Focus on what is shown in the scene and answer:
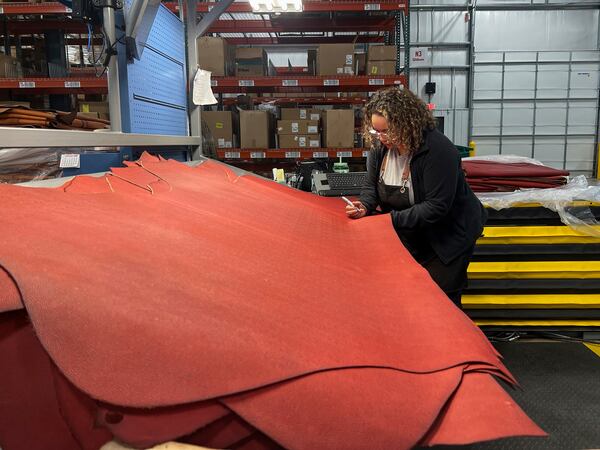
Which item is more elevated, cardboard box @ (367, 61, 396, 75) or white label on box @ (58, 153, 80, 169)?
cardboard box @ (367, 61, 396, 75)

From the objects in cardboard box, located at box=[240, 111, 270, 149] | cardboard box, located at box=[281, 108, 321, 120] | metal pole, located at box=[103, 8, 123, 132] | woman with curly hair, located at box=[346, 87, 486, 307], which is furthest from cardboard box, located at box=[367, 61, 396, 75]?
metal pole, located at box=[103, 8, 123, 132]

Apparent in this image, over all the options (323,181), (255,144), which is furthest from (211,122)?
(323,181)

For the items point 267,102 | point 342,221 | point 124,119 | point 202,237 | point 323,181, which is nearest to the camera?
point 202,237

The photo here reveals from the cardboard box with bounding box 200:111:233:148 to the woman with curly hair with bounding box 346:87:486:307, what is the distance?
3157 mm

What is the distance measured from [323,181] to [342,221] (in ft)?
3.78

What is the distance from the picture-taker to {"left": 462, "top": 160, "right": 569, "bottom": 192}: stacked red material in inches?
104

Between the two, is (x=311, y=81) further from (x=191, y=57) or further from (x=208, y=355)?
(x=208, y=355)

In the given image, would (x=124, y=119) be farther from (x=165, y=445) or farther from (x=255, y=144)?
(x=255, y=144)

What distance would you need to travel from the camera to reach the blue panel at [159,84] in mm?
1999

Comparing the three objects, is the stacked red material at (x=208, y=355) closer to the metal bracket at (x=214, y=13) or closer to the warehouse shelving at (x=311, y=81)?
the metal bracket at (x=214, y=13)

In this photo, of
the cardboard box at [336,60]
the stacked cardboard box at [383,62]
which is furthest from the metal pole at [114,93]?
the stacked cardboard box at [383,62]

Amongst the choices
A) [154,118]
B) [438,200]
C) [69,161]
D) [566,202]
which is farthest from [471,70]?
[69,161]

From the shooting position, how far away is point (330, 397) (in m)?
0.45

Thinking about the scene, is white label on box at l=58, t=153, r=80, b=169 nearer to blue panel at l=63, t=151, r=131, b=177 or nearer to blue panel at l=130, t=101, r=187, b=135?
blue panel at l=63, t=151, r=131, b=177
